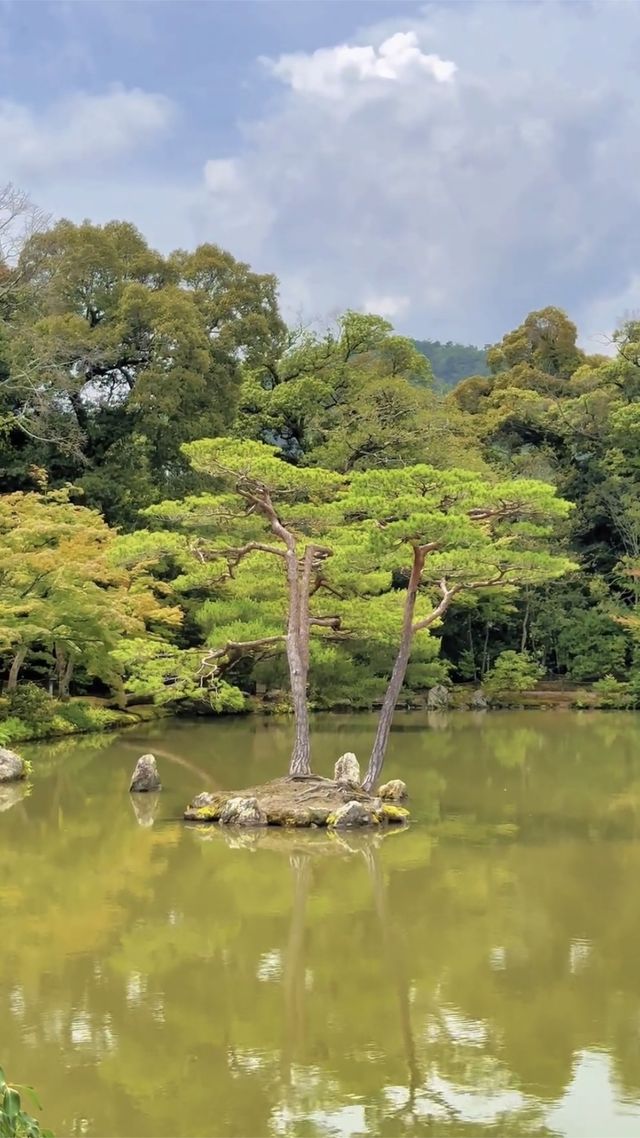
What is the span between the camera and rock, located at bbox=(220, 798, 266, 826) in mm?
9578

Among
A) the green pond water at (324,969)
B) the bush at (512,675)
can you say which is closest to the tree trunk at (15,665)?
the green pond water at (324,969)

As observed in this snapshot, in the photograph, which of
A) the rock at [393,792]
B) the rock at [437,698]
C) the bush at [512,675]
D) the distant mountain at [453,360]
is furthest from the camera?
the distant mountain at [453,360]

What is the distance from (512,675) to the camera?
23.5 m

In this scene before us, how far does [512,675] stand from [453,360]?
4204 cm

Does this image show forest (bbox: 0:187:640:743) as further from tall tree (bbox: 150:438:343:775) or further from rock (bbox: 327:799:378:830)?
rock (bbox: 327:799:378:830)

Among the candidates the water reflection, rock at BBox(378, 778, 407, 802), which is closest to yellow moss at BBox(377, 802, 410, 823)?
rock at BBox(378, 778, 407, 802)

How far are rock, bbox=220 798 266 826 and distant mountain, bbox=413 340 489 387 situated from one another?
160ft

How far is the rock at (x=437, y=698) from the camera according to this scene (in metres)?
22.3

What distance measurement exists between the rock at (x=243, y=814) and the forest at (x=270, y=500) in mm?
1689

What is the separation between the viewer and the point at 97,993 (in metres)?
5.25

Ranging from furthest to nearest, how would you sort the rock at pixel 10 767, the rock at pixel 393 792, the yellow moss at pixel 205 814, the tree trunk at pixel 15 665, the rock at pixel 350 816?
the tree trunk at pixel 15 665 < the rock at pixel 10 767 < the rock at pixel 393 792 < the yellow moss at pixel 205 814 < the rock at pixel 350 816

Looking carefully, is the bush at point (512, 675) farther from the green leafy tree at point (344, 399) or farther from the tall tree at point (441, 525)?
the tall tree at point (441, 525)

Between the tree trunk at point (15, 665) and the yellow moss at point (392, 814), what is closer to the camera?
the yellow moss at point (392, 814)

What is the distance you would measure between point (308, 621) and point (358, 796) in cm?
191
